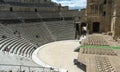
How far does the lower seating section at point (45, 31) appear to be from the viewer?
82.1ft

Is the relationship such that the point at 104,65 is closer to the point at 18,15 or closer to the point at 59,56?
the point at 59,56

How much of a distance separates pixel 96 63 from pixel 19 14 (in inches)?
675

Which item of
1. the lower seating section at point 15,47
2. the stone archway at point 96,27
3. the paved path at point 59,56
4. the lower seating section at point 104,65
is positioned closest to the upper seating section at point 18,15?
the lower seating section at point 15,47

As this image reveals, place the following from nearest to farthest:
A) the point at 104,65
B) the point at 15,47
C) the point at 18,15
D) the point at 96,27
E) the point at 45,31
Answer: the point at 104,65, the point at 15,47, the point at 45,31, the point at 18,15, the point at 96,27

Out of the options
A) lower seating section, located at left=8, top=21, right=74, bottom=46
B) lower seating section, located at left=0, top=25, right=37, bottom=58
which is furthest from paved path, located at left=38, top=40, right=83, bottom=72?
lower seating section, located at left=8, top=21, right=74, bottom=46

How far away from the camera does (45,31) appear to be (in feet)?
91.7

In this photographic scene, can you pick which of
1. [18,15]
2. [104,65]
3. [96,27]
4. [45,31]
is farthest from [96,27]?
[104,65]

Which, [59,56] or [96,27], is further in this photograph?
[96,27]

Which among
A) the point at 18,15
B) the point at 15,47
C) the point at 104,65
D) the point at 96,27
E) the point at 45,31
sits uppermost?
the point at 18,15

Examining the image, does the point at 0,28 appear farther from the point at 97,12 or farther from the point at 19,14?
the point at 97,12

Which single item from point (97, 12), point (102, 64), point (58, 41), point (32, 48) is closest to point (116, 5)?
point (97, 12)

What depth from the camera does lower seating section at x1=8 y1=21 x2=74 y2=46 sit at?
25016mm

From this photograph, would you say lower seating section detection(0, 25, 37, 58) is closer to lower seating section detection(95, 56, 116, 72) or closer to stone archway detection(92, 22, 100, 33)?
lower seating section detection(95, 56, 116, 72)

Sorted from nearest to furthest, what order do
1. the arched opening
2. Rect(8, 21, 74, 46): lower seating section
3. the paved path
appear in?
the paved path → Rect(8, 21, 74, 46): lower seating section → the arched opening
